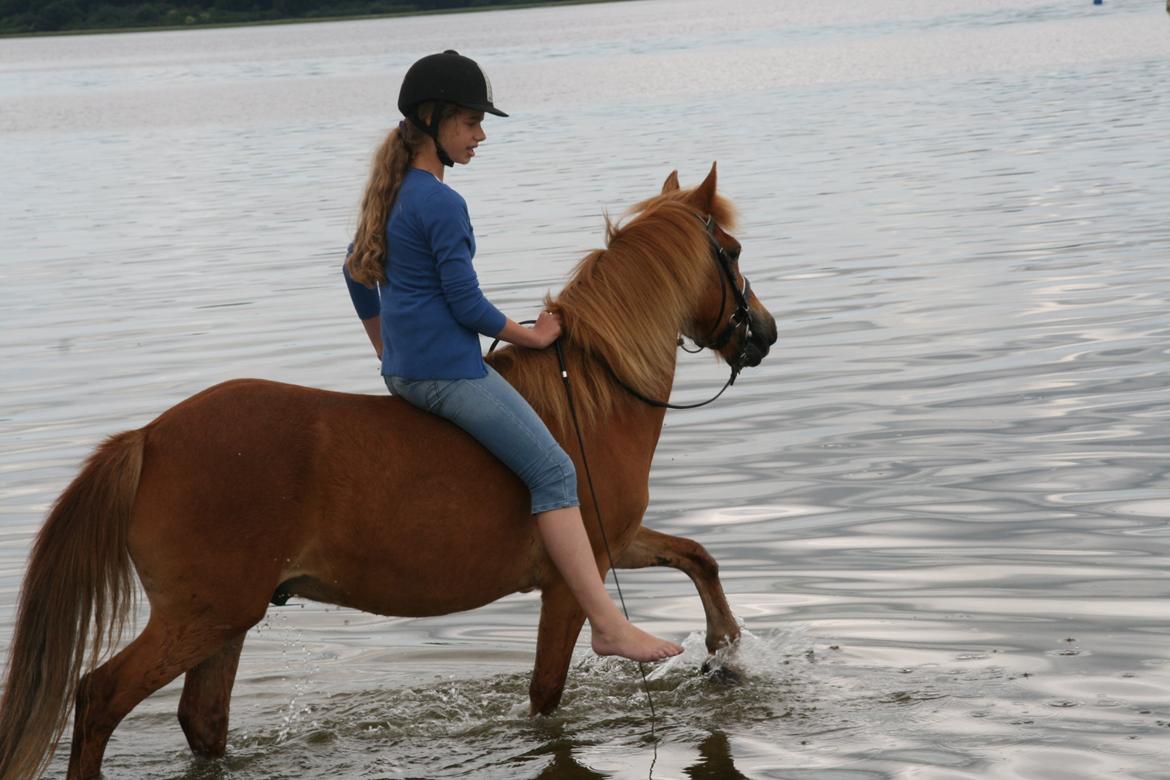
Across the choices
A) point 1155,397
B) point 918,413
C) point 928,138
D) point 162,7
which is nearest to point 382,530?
point 918,413

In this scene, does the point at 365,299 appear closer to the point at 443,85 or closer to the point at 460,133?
the point at 460,133

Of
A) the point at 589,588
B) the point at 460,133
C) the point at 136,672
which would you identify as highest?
the point at 460,133

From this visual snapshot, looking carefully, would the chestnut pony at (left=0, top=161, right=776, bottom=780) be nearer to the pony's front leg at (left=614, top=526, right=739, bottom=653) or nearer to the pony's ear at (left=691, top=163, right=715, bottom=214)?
the pony's ear at (left=691, top=163, right=715, bottom=214)

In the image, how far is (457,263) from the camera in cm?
505

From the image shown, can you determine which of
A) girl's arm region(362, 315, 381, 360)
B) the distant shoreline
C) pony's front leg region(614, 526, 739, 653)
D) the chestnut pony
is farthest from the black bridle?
the distant shoreline

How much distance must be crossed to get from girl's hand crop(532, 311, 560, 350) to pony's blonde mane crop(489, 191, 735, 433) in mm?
82

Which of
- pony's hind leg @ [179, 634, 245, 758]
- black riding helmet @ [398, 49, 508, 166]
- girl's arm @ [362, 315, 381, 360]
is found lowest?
pony's hind leg @ [179, 634, 245, 758]

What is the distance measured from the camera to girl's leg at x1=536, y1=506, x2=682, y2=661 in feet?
17.1

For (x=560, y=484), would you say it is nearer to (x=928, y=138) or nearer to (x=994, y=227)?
(x=994, y=227)

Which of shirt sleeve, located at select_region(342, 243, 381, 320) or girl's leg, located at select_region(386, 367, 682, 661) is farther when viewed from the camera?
shirt sleeve, located at select_region(342, 243, 381, 320)

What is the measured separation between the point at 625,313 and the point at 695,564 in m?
1.22

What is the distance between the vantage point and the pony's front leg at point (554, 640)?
547 centimetres

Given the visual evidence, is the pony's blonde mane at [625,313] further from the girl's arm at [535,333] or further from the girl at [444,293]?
the girl at [444,293]

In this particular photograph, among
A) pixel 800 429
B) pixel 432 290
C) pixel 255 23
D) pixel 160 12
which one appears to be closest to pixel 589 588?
pixel 432 290
